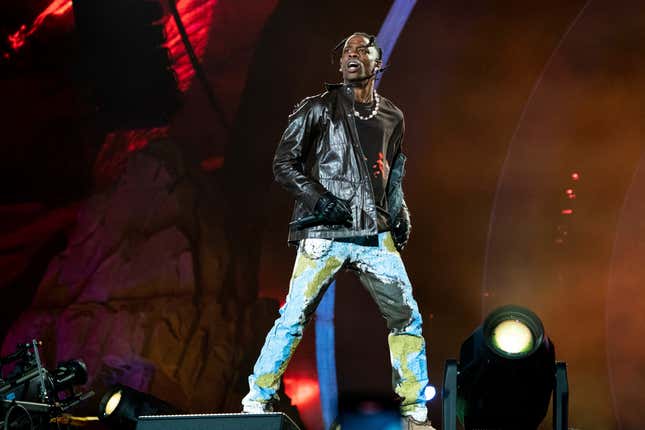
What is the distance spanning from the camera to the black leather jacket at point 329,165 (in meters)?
3.41

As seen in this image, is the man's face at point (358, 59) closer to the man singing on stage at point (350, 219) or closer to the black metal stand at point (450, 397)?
the man singing on stage at point (350, 219)

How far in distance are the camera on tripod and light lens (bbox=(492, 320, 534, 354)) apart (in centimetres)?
311

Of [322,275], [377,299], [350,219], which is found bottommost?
[377,299]

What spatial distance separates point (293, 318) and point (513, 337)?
1074 mm

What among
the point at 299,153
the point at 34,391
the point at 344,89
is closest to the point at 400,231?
the point at 299,153

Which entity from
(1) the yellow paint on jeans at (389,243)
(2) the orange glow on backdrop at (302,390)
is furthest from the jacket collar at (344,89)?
(2) the orange glow on backdrop at (302,390)

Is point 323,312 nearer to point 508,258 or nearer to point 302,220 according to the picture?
point 508,258

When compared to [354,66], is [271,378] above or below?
below

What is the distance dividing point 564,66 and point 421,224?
142 centimetres

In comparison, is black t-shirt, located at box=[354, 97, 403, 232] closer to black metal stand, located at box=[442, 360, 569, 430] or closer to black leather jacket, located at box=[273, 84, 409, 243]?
black leather jacket, located at box=[273, 84, 409, 243]

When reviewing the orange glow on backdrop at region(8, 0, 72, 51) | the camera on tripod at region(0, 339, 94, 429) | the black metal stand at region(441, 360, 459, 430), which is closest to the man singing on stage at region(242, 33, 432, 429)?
the black metal stand at region(441, 360, 459, 430)

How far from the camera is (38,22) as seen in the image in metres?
6.20

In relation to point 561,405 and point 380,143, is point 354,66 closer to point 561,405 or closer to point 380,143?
point 380,143

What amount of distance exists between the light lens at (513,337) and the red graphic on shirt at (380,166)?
1144mm
